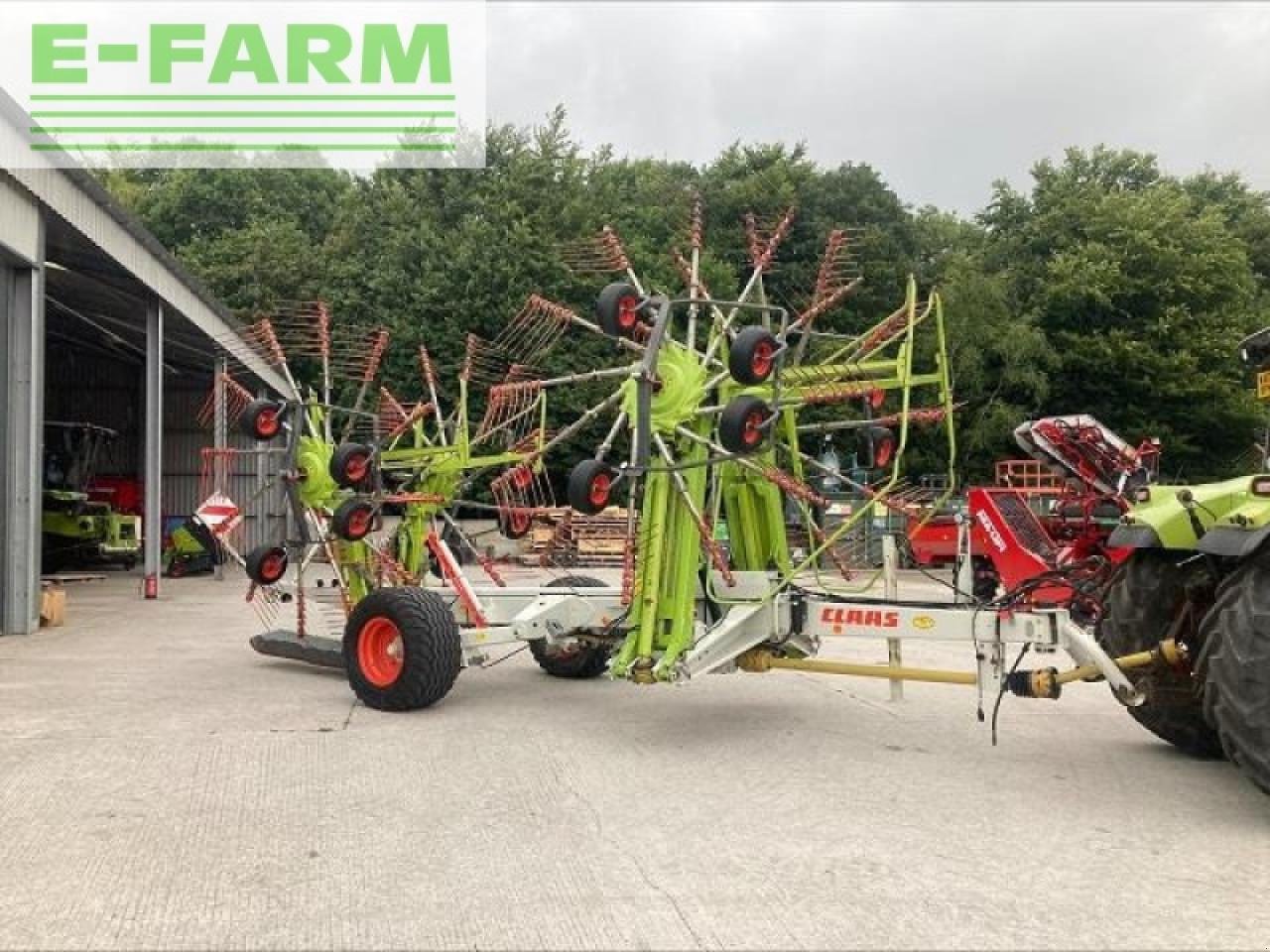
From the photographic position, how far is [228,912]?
4.13 meters

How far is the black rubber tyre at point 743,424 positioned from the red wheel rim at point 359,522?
12.3ft

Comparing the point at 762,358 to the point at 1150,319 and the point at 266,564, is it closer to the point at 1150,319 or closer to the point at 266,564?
the point at 266,564

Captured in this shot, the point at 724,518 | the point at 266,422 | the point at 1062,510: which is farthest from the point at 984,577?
the point at 266,422

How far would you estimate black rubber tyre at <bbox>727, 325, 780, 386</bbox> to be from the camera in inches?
246

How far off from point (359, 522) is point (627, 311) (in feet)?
10.9

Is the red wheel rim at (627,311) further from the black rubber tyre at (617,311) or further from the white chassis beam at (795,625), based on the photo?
the white chassis beam at (795,625)

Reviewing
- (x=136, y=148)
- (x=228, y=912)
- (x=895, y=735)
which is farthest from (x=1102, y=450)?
(x=136, y=148)

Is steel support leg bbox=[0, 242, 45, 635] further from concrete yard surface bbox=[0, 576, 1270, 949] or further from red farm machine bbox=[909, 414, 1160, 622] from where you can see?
red farm machine bbox=[909, 414, 1160, 622]

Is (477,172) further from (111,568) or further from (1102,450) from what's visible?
(1102,450)

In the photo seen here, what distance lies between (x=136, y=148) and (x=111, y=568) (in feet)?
107

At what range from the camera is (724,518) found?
24.9 feet

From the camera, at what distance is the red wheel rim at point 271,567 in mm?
9328

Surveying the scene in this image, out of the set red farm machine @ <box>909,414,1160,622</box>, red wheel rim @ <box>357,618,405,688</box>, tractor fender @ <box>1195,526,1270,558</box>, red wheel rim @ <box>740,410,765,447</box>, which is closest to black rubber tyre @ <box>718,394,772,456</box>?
red wheel rim @ <box>740,410,765,447</box>

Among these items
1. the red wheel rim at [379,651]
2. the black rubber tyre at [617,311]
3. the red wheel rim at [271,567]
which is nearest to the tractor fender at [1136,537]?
the black rubber tyre at [617,311]
